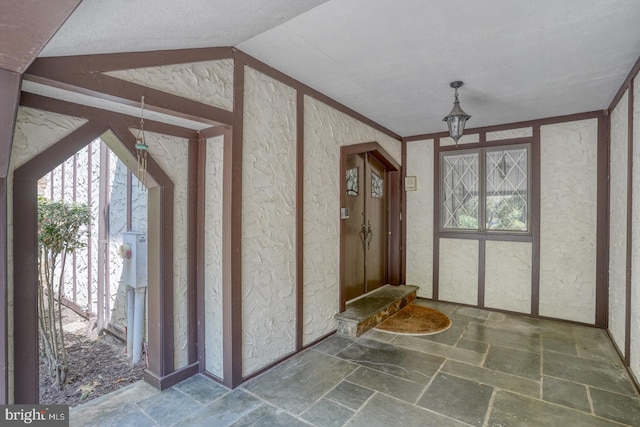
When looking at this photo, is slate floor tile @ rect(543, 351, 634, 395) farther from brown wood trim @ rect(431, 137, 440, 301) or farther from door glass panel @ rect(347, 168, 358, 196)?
door glass panel @ rect(347, 168, 358, 196)

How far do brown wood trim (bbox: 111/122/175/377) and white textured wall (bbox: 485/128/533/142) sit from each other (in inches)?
159

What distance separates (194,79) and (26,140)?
98 cm

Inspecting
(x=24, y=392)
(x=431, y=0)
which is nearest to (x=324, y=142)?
(x=431, y=0)

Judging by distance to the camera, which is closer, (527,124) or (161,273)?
(161,273)

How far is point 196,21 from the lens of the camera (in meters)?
1.67

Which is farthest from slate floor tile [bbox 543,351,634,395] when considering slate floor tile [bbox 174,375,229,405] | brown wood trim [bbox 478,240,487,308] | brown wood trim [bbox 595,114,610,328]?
slate floor tile [bbox 174,375,229,405]

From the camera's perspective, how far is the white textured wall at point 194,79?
6.06 feet

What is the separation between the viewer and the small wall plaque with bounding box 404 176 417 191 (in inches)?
192

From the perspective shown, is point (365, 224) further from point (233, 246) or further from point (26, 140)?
point (26, 140)

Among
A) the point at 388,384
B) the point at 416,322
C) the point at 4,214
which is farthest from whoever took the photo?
the point at 416,322

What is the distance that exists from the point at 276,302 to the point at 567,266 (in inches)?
141

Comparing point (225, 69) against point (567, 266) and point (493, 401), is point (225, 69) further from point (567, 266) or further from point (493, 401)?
point (567, 266)

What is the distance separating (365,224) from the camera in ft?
14.2

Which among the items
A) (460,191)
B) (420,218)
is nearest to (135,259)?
(420,218)
